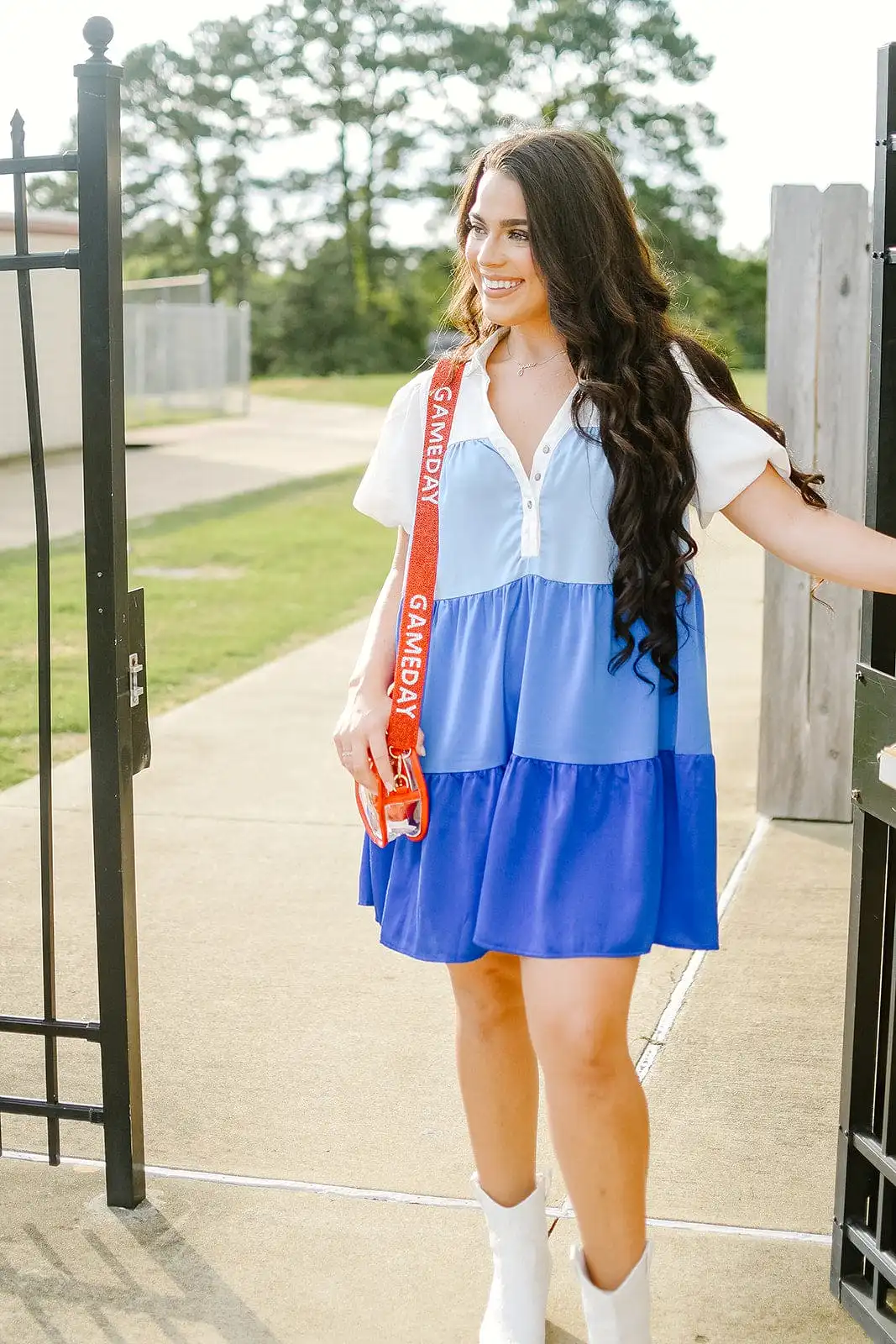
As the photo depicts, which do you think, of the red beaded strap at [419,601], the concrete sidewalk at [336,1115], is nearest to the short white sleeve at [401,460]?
the red beaded strap at [419,601]

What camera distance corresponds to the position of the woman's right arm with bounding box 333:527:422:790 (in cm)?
248

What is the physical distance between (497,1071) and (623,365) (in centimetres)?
112

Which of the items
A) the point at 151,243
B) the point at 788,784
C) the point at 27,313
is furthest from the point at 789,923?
the point at 151,243

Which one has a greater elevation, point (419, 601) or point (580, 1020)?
point (419, 601)

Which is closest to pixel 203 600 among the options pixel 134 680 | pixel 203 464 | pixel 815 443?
pixel 815 443

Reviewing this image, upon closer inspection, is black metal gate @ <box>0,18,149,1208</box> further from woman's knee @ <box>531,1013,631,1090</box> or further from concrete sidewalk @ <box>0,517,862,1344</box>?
woman's knee @ <box>531,1013,631,1090</box>

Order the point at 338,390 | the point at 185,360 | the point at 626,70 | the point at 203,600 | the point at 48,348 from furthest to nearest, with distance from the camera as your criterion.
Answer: the point at 626,70 < the point at 338,390 < the point at 185,360 < the point at 48,348 < the point at 203,600

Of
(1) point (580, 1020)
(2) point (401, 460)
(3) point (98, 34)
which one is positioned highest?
(3) point (98, 34)

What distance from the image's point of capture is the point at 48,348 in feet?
59.5

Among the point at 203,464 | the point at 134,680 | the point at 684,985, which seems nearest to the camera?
the point at 134,680

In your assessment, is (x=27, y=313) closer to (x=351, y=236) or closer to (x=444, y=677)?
(x=444, y=677)

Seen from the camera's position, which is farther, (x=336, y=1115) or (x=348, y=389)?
(x=348, y=389)

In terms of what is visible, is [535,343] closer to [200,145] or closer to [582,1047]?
[582,1047]

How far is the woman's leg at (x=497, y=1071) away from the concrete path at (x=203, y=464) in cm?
1076
